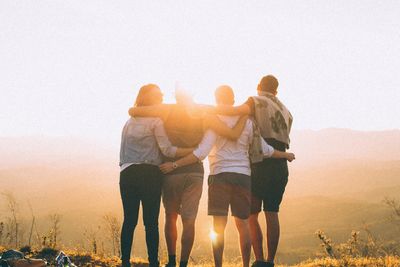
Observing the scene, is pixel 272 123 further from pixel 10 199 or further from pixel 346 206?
pixel 346 206

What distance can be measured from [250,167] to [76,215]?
15375cm

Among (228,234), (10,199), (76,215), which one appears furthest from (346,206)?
(10,199)

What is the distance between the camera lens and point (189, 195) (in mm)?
5238

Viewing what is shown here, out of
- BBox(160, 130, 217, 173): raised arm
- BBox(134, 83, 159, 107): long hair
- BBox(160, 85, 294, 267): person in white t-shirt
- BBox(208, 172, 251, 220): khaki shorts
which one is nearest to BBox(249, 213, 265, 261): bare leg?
BBox(160, 85, 294, 267): person in white t-shirt

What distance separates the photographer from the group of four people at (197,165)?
5.05m

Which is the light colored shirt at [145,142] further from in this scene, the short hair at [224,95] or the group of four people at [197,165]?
the short hair at [224,95]

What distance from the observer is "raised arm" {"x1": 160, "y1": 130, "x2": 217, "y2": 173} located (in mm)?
5090

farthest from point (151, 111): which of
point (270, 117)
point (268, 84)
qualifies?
point (268, 84)

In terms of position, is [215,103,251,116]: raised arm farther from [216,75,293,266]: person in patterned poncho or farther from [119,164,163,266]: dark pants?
[119,164,163,266]: dark pants

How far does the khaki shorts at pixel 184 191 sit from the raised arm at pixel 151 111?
75 cm

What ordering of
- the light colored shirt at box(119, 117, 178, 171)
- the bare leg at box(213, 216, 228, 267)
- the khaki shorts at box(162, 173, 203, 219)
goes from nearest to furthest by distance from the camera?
the bare leg at box(213, 216, 228, 267) → the light colored shirt at box(119, 117, 178, 171) → the khaki shorts at box(162, 173, 203, 219)

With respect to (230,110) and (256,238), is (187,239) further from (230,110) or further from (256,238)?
(230,110)

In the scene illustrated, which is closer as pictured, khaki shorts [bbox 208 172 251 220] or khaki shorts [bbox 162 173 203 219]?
khaki shorts [bbox 208 172 251 220]

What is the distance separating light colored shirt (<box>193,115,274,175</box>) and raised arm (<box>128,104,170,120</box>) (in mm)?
562
